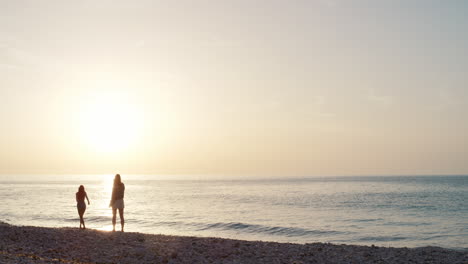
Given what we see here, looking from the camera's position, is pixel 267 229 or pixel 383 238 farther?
pixel 267 229

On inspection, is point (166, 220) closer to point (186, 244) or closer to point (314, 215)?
point (314, 215)

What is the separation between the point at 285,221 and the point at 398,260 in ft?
69.6

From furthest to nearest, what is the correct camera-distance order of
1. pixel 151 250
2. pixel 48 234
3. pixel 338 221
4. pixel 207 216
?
pixel 207 216
pixel 338 221
pixel 48 234
pixel 151 250

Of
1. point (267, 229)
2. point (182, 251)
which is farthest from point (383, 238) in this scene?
point (182, 251)

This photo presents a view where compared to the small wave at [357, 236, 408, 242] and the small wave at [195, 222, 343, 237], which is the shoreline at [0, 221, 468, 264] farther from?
the small wave at [195, 222, 343, 237]

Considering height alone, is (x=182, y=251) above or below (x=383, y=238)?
above

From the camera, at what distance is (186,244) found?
17.3m

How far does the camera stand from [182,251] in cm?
1585


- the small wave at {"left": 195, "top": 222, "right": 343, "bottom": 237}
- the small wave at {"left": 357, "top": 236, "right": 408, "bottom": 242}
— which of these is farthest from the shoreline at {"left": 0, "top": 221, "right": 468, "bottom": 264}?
the small wave at {"left": 195, "top": 222, "right": 343, "bottom": 237}

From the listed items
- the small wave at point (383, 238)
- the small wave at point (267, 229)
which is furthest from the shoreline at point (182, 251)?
the small wave at point (267, 229)

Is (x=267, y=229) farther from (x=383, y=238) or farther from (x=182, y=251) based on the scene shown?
(x=182, y=251)

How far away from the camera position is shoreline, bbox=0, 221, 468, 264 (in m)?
14.6

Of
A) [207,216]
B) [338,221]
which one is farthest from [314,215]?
[207,216]

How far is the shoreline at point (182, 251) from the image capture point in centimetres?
1465
